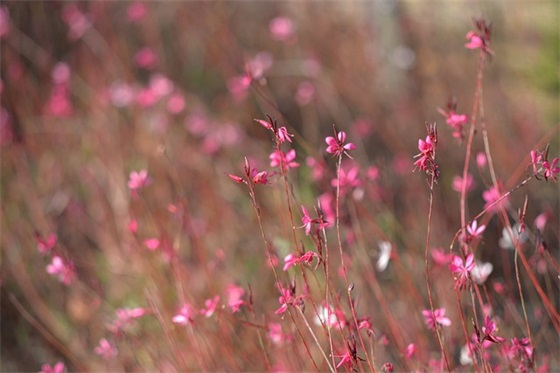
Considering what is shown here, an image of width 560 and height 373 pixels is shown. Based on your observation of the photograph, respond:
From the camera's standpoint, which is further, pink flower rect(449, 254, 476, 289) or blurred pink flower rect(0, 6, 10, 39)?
blurred pink flower rect(0, 6, 10, 39)

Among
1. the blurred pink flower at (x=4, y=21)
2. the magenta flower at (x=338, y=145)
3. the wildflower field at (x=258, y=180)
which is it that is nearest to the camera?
the magenta flower at (x=338, y=145)

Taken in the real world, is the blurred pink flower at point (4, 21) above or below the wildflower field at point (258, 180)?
above

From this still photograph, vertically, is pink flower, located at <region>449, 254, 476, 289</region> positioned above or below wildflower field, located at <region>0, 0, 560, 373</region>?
below

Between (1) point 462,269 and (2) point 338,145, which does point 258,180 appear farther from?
(1) point 462,269

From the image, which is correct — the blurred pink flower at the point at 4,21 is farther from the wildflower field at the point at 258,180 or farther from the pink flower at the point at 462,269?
the pink flower at the point at 462,269

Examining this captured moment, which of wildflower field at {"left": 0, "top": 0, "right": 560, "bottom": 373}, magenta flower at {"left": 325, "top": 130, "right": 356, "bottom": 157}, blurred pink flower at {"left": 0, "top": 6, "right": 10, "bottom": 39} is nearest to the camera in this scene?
magenta flower at {"left": 325, "top": 130, "right": 356, "bottom": 157}

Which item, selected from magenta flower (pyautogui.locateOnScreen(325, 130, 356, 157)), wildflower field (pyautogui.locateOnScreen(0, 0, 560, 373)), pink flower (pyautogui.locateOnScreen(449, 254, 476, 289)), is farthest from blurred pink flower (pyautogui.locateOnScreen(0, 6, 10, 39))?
pink flower (pyautogui.locateOnScreen(449, 254, 476, 289))

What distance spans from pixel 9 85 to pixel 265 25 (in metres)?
2.16

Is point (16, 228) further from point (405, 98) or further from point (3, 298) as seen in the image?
point (405, 98)

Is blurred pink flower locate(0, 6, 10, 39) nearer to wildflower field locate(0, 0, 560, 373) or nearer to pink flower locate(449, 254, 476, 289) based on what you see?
wildflower field locate(0, 0, 560, 373)

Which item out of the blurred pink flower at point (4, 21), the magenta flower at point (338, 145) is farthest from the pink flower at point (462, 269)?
the blurred pink flower at point (4, 21)

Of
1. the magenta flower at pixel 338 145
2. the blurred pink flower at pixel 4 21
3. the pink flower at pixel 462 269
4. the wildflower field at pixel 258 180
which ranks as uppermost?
the blurred pink flower at pixel 4 21

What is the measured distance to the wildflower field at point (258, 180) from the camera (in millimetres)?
2287

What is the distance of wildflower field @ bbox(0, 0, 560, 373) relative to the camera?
7.50 ft
